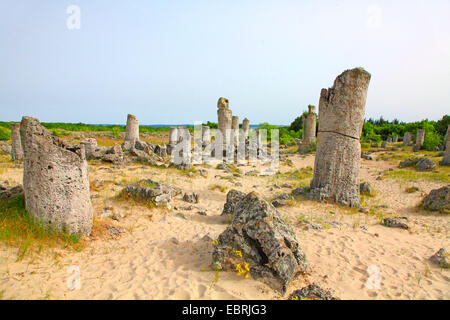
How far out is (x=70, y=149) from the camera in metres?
4.76

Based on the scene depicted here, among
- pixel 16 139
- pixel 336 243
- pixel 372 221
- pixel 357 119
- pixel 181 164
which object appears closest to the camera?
pixel 336 243

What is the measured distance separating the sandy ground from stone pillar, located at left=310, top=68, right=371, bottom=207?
2.06 ft

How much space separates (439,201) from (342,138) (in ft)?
11.0

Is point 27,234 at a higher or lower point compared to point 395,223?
higher

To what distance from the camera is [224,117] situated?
60.8ft

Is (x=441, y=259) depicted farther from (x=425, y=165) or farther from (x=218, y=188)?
(x=425, y=165)

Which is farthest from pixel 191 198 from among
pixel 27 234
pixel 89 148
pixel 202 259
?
pixel 89 148

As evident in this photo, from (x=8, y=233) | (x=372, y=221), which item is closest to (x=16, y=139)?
(x=8, y=233)

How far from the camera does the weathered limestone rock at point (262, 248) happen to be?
3.61 meters

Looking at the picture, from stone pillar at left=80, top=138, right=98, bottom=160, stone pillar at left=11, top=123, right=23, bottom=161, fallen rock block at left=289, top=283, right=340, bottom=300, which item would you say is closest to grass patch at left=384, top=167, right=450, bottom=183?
fallen rock block at left=289, top=283, right=340, bottom=300

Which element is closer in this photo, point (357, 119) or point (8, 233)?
point (8, 233)

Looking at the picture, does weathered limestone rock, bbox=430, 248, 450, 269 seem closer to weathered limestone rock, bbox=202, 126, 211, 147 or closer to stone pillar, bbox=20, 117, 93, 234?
stone pillar, bbox=20, 117, 93, 234
